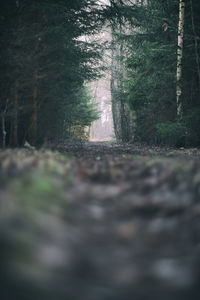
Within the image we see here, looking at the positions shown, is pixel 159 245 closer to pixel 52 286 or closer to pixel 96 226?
pixel 96 226

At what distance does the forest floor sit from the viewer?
1124mm

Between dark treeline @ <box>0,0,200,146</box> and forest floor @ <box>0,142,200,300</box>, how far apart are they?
A: 557 centimetres

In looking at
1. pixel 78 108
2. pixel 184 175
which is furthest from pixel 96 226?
pixel 78 108

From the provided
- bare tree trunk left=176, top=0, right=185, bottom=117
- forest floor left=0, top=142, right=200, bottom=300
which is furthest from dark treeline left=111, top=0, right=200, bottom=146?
forest floor left=0, top=142, right=200, bottom=300

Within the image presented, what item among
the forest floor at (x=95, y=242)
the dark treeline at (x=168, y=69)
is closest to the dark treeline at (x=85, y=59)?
the dark treeline at (x=168, y=69)

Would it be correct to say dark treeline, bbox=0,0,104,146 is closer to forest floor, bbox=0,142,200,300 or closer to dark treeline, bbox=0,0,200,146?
dark treeline, bbox=0,0,200,146

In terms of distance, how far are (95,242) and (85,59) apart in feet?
39.8

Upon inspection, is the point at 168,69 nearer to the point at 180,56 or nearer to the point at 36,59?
the point at 180,56

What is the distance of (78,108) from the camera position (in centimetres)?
2227

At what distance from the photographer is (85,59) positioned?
491 inches

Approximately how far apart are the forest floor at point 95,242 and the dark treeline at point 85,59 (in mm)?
5568

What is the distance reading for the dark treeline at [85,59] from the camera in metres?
7.11

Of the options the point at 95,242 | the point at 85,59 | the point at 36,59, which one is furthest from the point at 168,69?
the point at 95,242

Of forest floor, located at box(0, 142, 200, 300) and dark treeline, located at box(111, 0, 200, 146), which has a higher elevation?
dark treeline, located at box(111, 0, 200, 146)
